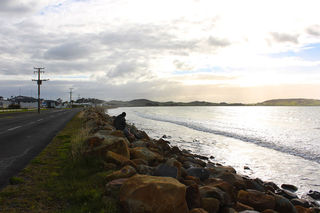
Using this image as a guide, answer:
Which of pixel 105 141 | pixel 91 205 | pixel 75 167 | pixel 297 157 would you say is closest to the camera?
pixel 91 205

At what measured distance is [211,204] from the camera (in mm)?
5668

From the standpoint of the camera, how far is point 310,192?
9.48m

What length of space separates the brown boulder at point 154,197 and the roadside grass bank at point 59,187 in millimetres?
358

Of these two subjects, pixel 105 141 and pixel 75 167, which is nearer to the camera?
pixel 75 167

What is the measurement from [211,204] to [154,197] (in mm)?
1832

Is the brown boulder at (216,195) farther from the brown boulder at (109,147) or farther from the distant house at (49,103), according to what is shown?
the distant house at (49,103)

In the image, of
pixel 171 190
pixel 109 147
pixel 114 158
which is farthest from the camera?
pixel 109 147

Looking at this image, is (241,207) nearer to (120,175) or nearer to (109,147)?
(120,175)

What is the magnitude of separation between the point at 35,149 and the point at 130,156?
4.67 m

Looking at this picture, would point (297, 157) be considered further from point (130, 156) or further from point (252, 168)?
point (130, 156)

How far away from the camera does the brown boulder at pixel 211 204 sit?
5578 millimetres

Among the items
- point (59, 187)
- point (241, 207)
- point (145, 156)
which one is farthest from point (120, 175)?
point (145, 156)

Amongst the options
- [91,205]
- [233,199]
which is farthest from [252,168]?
[91,205]

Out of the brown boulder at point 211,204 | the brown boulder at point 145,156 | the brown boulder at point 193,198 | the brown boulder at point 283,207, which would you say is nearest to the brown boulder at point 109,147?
the brown boulder at point 145,156
